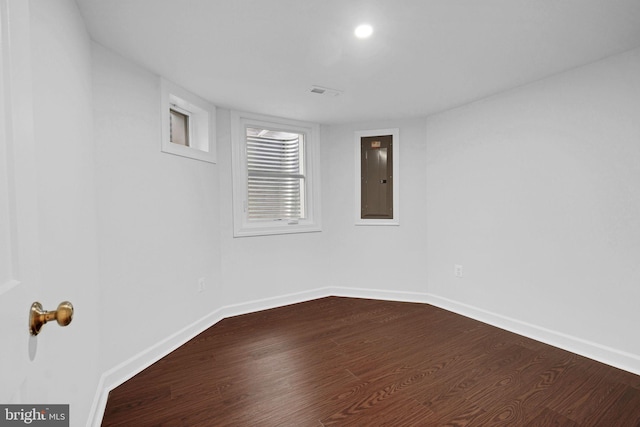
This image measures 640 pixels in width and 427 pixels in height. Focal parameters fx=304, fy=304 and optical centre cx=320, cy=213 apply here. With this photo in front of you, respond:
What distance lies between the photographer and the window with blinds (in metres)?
3.57

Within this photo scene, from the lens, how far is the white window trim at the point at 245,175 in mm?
3316

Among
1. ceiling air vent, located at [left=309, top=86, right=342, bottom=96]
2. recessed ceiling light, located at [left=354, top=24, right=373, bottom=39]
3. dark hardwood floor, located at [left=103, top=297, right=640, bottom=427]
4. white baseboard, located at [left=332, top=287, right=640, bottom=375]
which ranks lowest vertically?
dark hardwood floor, located at [left=103, top=297, right=640, bottom=427]

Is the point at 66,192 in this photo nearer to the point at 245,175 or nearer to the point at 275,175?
the point at 245,175

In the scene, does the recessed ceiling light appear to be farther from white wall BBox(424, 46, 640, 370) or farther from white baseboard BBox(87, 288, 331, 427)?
white baseboard BBox(87, 288, 331, 427)

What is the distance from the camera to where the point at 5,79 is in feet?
2.00

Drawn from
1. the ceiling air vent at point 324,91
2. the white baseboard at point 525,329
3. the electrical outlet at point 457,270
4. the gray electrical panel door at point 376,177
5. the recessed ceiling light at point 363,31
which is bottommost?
the white baseboard at point 525,329

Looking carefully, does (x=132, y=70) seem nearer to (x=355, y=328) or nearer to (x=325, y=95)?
(x=325, y=95)

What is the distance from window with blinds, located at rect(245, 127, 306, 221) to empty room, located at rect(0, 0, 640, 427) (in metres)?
0.03

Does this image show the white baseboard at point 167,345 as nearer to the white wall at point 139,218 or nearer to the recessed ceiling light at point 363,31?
the white wall at point 139,218

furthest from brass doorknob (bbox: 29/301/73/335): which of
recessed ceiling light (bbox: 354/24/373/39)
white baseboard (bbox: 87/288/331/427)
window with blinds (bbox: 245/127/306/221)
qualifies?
window with blinds (bbox: 245/127/306/221)

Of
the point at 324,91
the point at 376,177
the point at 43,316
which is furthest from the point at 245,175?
the point at 43,316

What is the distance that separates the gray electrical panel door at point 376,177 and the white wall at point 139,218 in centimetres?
201

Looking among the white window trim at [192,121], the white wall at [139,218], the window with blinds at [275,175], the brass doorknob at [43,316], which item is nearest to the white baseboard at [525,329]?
the window with blinds at [275,175]

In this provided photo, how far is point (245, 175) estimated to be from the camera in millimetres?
3422
